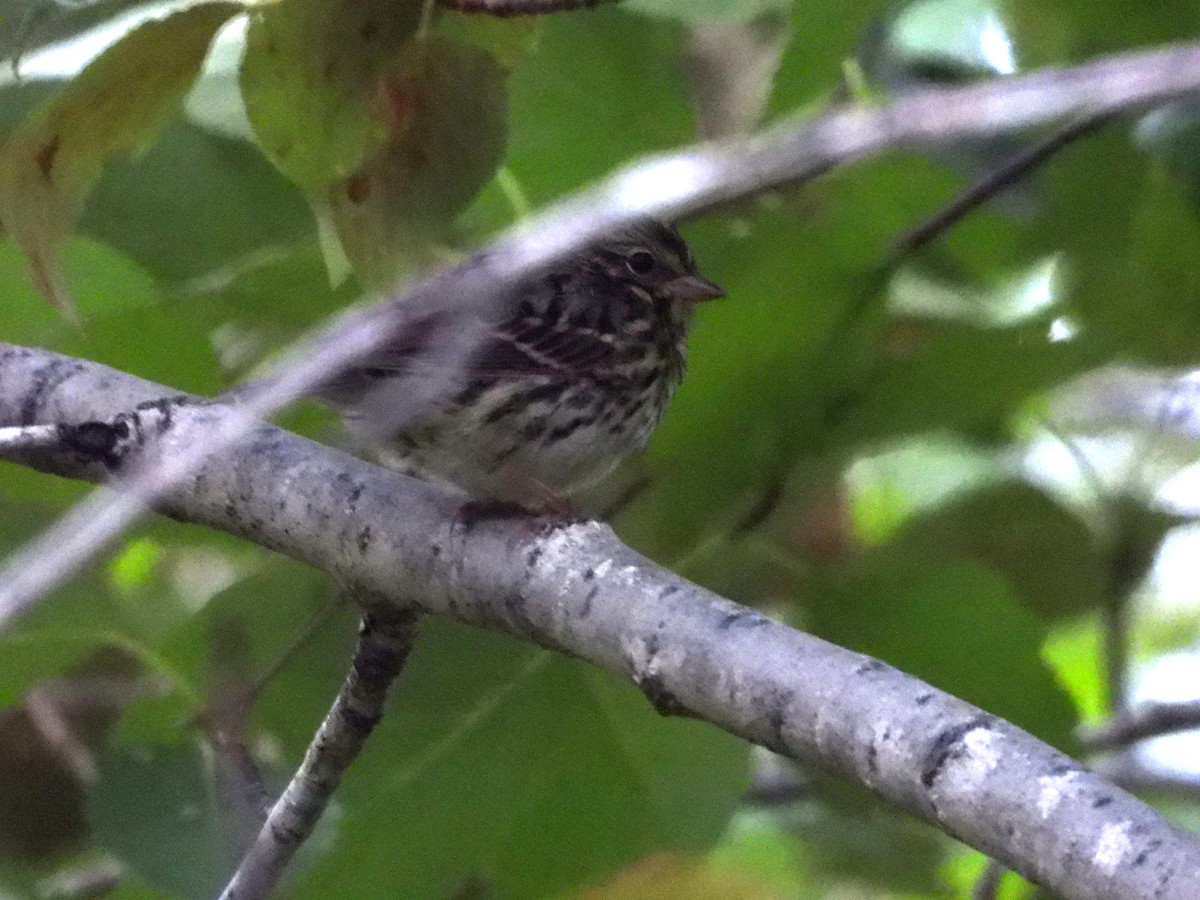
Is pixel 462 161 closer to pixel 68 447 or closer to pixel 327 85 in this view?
pixel 327 85

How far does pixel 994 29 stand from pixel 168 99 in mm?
1126

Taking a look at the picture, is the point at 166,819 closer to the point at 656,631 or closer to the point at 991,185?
the point at 656,631

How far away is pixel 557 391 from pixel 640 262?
0.38 m

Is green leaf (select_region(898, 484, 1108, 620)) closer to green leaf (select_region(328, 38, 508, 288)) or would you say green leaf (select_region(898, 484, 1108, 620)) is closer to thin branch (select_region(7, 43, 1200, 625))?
green leaf (select_region(328, 38, 508, 288))

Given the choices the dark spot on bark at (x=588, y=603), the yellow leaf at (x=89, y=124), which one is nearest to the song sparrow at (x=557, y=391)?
the yellow leaf at (x=89, y=124)

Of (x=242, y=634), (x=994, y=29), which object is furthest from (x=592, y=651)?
(x=994, y=29)

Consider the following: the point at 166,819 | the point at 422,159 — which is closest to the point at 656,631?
the point at 422,159

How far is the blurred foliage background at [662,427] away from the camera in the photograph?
157cm

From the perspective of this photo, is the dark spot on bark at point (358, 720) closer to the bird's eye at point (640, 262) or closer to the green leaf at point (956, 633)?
the green leaf at point (956, 633)

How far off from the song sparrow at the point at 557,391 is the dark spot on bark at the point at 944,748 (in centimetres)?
91

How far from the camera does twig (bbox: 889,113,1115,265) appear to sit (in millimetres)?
1728

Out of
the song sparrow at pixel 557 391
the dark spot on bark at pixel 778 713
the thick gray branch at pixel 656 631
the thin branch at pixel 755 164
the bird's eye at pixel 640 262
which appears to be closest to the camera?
the thin branch at pixel 755 164

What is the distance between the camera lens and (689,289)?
2.28 m

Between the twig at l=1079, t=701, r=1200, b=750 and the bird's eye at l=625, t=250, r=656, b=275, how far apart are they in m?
0.88
